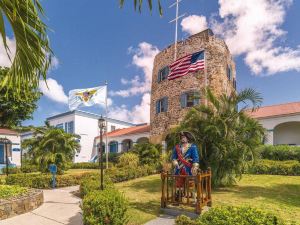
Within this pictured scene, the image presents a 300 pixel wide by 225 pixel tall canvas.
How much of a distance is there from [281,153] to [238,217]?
16.5 m

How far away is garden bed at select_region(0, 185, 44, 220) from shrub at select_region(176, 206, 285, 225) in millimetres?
6019

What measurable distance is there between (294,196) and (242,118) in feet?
11.0

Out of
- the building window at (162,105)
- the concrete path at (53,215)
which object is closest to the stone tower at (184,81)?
the building window at (162,105)

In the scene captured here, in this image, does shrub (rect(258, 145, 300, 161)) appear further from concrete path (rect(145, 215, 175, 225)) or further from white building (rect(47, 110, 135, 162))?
white building (rect(47, 110, 135, 162))

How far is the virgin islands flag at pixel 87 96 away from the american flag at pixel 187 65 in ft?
19.8

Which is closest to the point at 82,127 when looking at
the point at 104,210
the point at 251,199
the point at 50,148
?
the point at 50,148

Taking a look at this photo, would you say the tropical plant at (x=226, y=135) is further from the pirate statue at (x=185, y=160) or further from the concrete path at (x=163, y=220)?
the concrete path at (x=163, y=220)

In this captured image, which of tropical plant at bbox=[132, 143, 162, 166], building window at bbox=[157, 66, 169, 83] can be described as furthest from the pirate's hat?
building window at bbox=[157, 66, 169, 83]

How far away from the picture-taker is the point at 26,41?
301cm

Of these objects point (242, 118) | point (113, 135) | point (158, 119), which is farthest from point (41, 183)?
point (113, 135)

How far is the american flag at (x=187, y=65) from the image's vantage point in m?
17.0

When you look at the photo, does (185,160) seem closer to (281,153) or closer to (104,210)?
(104,210)

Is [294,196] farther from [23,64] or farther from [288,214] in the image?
[23,64]

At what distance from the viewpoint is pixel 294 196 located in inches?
349
